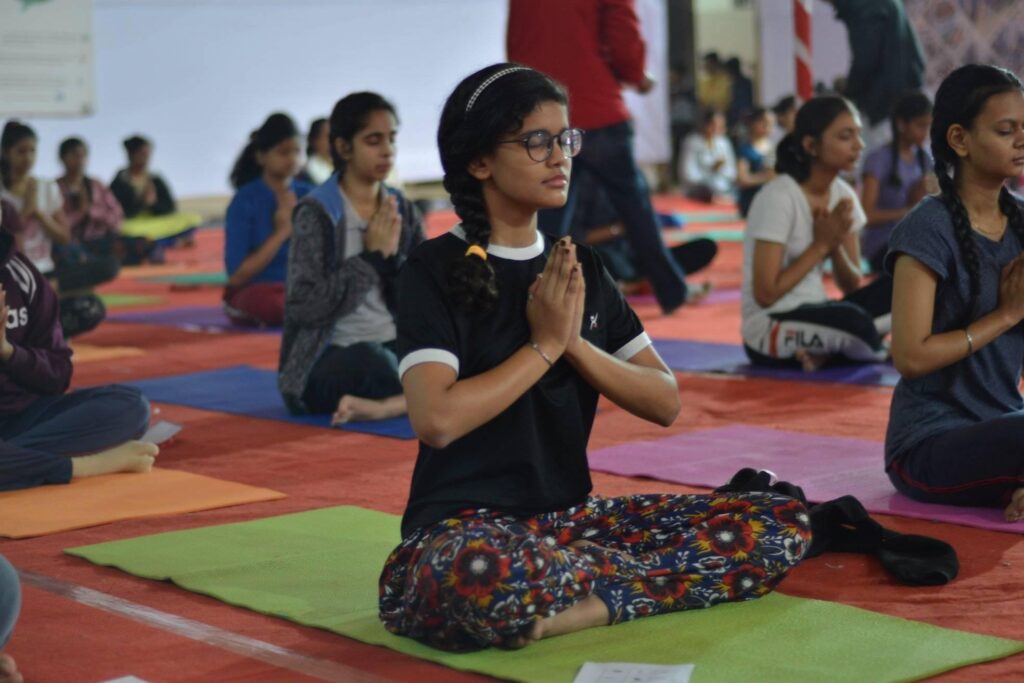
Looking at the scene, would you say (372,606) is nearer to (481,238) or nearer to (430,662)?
(430,662)

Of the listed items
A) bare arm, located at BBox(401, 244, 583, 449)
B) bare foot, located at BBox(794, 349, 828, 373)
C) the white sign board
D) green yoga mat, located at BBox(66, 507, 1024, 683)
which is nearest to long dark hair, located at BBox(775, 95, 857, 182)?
bare foot, located at BBox(794, 349, 828, 373)

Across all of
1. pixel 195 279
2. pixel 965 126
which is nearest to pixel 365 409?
pixel 965 126

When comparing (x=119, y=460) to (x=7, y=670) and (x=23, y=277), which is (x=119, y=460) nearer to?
(x=23, y=277)

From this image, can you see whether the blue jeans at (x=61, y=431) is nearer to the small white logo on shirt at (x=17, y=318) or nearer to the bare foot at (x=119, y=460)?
the bare foot at (x=119, y=460)

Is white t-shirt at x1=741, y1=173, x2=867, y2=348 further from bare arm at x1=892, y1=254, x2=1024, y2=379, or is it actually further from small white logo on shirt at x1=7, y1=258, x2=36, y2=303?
small white logo on shirt at x1=7, y1=258, x2=36, y2=303

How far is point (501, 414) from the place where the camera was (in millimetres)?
2529

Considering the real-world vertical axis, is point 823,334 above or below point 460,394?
below

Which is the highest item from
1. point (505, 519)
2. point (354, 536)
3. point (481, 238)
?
point (481, 238)

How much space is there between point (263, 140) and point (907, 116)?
2830 millimetres

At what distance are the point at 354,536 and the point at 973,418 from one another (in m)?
1.37

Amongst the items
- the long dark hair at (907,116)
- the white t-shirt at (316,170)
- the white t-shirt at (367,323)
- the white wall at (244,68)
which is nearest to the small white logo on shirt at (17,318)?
the white t-shirt at (367,323)

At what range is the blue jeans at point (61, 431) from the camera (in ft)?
12.5

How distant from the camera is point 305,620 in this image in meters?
2.64

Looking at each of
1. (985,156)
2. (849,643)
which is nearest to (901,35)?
(985,156)
